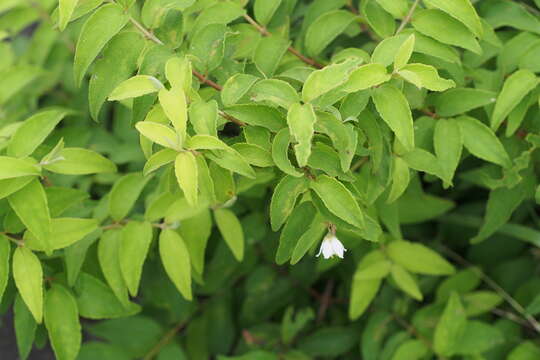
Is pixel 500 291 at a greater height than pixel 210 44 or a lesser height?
lesser

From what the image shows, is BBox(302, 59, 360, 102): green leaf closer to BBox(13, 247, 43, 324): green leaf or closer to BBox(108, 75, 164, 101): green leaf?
BBox(108, 75, 164, 101): green leaf

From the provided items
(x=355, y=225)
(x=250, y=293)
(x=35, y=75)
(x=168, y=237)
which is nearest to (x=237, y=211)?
(x=250, y=293)

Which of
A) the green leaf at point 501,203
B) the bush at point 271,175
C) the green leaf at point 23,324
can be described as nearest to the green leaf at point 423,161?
the bush at point 271,175

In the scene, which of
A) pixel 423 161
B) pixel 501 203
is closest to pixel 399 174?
pixel 423 161

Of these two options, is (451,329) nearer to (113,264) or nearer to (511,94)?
(511,94)

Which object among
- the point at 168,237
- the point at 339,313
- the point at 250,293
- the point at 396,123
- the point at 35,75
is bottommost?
the point at 339,313

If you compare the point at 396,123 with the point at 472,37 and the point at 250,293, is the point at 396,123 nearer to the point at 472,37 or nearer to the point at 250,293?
the point at 472,37

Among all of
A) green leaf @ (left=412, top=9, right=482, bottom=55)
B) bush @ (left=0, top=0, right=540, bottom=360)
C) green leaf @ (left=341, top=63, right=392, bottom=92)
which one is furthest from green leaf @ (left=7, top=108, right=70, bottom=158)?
green leaf @ (left=412, top=9, right=482, bottom=55)
